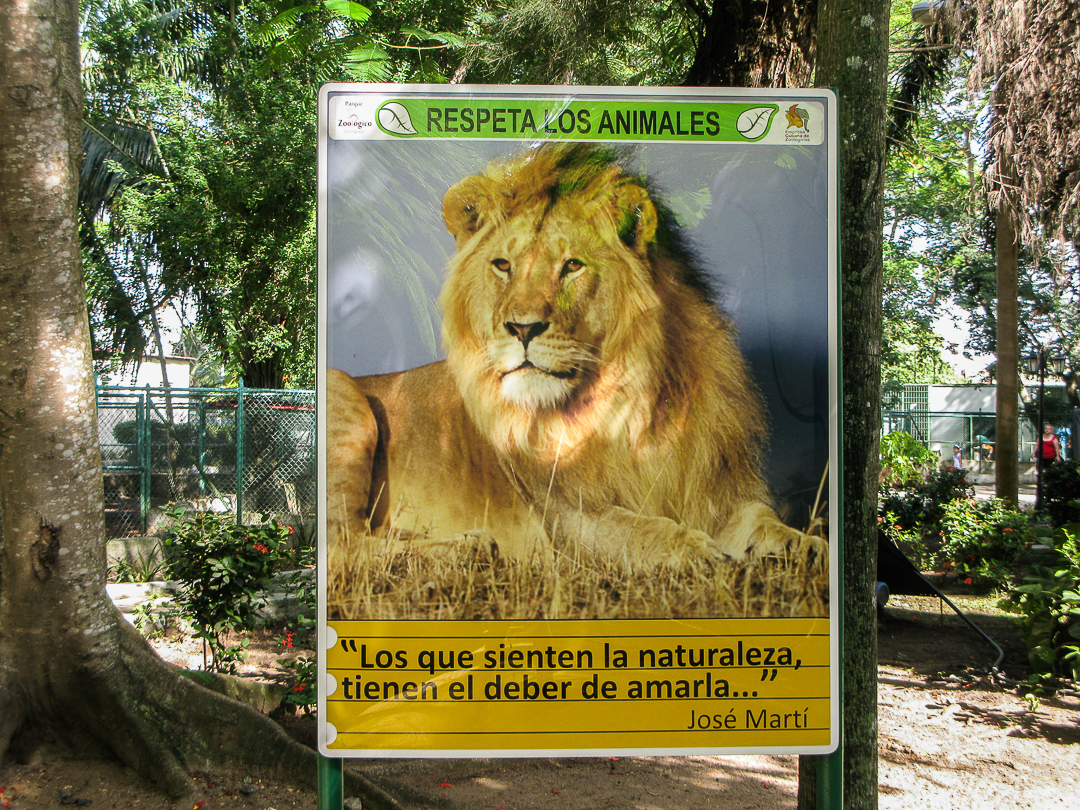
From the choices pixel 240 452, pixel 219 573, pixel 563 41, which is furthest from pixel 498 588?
pixel 240 452

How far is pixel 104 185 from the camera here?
15328 mm

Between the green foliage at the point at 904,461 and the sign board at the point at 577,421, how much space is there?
32.5 feet

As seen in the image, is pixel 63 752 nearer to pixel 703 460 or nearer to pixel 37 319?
pixel 37 319

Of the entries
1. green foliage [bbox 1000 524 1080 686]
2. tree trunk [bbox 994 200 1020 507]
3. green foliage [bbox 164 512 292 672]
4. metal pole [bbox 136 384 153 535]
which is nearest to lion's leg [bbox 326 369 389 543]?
green foliage [bbox 164 512 292 672]

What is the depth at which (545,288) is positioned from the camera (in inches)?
98.9

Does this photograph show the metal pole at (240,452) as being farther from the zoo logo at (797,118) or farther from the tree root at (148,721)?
the zoo logo at (797,118)

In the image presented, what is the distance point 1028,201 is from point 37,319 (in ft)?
29.6

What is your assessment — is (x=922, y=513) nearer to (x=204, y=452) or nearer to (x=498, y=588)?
(x=204, y=452)

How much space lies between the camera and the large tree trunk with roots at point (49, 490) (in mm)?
3396

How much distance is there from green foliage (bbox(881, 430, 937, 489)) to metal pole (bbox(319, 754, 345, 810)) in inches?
417

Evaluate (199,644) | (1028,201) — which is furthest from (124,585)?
(1028,201)

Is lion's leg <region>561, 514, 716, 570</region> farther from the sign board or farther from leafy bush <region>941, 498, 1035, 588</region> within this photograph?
leafy bush <region>941, 498, 1035, 588</region>

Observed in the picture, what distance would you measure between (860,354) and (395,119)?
1743 mm

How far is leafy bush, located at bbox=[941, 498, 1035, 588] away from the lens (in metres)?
8.84
